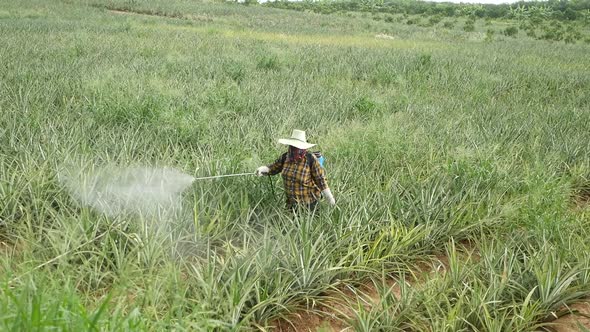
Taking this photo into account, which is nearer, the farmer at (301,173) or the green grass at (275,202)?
the green grass at (275,202)

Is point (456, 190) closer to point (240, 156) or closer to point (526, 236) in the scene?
point (526, 236)

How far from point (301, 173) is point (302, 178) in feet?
0.13

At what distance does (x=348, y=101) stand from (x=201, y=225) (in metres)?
4.91

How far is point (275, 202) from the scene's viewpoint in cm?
368

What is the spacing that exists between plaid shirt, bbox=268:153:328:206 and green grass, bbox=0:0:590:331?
0.62 feet

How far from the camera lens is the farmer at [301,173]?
10.7 ft

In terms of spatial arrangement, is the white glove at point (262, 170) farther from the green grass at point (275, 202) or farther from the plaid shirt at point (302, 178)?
the green grass at point (275, 202)

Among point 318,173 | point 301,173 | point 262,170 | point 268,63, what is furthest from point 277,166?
point 268,63

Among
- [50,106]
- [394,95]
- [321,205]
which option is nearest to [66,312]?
[321,205]

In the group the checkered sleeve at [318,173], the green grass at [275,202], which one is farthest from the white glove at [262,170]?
the checkered sleeve at [318,173]

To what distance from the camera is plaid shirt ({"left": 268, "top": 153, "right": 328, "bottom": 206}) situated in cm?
329

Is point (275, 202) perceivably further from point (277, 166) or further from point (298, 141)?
point (298, 141)

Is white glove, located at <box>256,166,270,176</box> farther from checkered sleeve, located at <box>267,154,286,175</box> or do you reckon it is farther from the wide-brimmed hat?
the wide-brimmed hat

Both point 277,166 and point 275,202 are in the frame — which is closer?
point 277,166
